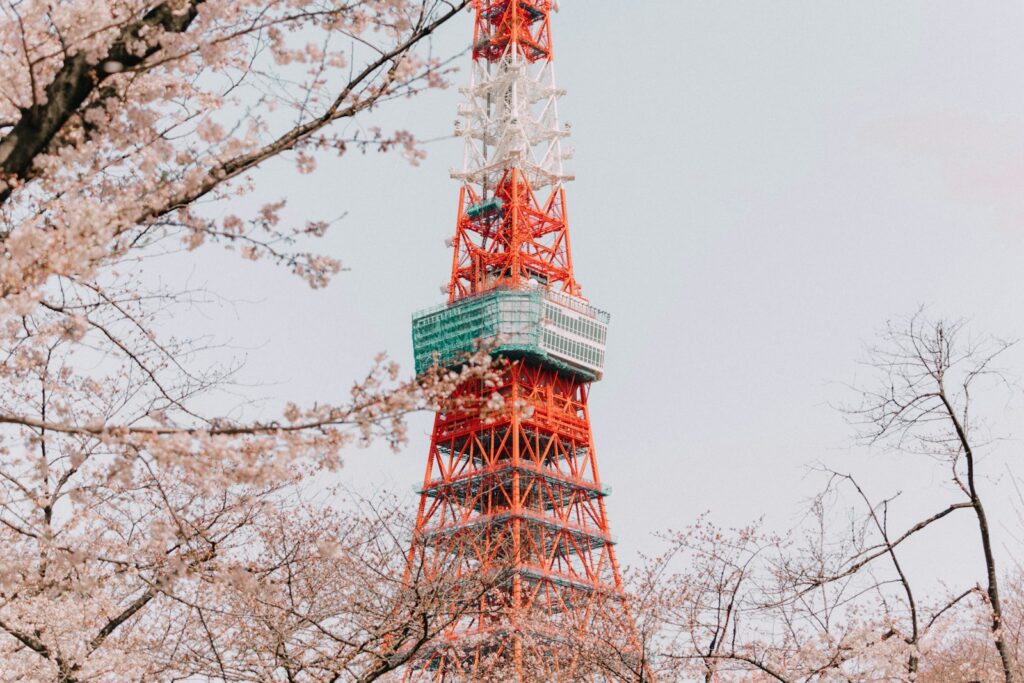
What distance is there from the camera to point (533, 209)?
5259 centimetres

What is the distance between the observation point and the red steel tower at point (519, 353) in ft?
137

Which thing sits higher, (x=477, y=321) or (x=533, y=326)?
(x=477, y=321)

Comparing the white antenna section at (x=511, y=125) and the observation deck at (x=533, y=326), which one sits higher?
the white antenna section at (x=511, y=125)

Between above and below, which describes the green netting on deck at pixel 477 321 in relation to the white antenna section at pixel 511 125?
below

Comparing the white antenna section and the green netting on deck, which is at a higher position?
the white antenna section

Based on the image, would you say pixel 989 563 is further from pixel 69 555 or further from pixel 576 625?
pixel 576 625

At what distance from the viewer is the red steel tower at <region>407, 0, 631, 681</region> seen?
137 ft

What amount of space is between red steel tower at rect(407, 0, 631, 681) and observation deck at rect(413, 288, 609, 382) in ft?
0.21

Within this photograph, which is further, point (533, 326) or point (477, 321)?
point (477, 321)

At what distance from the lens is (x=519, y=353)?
4822cm

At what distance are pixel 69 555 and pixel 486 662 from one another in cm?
3082

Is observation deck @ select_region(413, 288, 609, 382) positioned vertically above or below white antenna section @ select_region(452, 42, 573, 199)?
below

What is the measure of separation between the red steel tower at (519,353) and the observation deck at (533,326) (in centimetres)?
6

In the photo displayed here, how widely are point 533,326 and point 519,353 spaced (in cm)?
242
